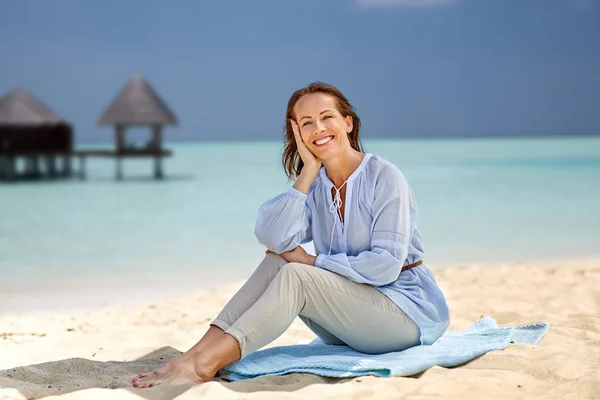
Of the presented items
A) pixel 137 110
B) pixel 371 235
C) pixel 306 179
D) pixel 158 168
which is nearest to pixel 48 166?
pixel 158 168

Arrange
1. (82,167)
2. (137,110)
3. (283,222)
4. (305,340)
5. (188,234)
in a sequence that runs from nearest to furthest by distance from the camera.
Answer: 1. (283,222)
2. (305,340)
3. (188,234)
4. (137,110)
5. (82,167)

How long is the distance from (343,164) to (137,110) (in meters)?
19.8

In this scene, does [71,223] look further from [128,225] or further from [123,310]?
[123,310]

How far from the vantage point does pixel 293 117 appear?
10.8 feet

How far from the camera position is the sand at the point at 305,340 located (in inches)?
106

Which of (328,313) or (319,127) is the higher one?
(319,127)

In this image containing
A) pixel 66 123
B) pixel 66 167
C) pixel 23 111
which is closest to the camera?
pixel 23 111

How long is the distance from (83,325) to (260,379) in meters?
2.26

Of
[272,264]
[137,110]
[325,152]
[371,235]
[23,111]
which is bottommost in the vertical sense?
[272,264]

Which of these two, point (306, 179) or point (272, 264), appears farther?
point (306, 179)

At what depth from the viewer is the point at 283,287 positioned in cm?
287

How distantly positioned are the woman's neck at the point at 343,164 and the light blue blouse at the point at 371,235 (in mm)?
42

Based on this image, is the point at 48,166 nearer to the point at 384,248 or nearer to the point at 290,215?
the point at 290,215

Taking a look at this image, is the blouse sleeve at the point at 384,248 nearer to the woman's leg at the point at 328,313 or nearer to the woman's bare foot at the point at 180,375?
the woman's leg at the point at 328,313
